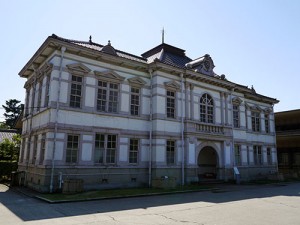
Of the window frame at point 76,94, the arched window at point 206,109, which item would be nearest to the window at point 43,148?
the window frame at point 76,94

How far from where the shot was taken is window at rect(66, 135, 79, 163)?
625 inches

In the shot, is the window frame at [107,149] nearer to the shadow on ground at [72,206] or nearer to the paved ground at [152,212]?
the shadow on ground at [72,206]

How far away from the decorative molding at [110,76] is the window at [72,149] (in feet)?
14.3

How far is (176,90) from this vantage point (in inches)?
822

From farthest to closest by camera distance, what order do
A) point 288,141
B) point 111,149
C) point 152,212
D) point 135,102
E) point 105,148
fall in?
point 288,141, point 135,102, point 111,149, point 105,148, point 152,212

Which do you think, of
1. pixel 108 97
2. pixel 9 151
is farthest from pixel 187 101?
pixel 9 151

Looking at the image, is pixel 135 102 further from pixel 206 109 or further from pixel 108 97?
pixel 206 109

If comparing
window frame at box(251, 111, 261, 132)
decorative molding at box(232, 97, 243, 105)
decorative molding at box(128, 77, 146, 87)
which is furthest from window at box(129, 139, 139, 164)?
window frame at box(251, 111, 261, 132)

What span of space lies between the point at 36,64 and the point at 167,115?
1046 centimetres

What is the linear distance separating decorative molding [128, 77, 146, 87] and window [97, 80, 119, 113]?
1.18 meters

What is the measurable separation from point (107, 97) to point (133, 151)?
13.8 feet

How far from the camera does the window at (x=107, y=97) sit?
17.7 metres

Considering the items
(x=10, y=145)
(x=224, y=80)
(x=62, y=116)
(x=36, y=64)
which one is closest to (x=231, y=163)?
(x=224, y=80)

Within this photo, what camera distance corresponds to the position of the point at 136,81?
19328 mm
